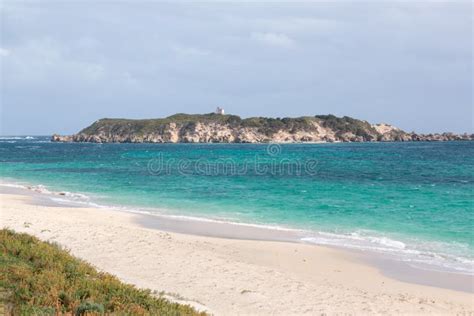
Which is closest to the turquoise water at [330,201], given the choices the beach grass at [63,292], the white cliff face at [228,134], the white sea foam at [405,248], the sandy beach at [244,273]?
the white sea foam at [405,248]

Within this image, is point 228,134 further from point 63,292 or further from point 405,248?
point 63,292

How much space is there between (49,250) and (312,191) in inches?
974

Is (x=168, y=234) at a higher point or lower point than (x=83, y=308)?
lower

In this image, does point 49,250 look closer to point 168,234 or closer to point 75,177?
point 168,234

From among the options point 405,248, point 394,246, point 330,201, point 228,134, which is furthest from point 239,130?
→ point 405,248

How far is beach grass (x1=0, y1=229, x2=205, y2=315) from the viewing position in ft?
22.4

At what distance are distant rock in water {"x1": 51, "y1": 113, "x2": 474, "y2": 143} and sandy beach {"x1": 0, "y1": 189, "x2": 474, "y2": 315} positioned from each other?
134562 millimetres

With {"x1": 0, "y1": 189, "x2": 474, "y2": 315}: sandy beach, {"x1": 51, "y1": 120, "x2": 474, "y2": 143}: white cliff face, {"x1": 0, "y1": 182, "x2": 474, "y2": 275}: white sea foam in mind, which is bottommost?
{"x1": 0, "y1": 182, "x2": 474, "y2": 275}: white sea foam

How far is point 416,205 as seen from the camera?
86.3 ft

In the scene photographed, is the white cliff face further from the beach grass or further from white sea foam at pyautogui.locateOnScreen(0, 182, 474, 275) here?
the beach grass

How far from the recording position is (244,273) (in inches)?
493

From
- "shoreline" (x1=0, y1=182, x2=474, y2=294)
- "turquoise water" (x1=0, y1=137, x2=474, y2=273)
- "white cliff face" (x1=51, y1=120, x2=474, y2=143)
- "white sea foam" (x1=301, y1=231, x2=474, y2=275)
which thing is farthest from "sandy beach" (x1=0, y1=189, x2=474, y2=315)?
A: "white cliff face" (x1=51, y1=120, x2=474, y2=143)

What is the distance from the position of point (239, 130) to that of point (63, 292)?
5863 inches

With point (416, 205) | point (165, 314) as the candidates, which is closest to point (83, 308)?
point (165, 314)
